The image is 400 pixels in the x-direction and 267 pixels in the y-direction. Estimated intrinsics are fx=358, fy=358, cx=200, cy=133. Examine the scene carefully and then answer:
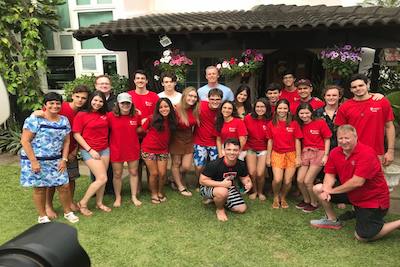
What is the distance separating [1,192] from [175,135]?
2884mm

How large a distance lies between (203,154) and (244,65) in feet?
6.57

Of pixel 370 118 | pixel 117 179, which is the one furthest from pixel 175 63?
A: pixel 370 118

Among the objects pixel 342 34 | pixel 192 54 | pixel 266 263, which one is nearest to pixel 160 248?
pixel 266 263

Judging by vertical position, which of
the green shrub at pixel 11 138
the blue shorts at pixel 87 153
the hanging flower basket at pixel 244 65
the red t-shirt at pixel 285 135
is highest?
the hanging flower basket at pixel 244 65

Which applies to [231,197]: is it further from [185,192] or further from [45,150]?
[45,150]

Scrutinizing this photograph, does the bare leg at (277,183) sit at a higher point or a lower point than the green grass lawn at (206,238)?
higher

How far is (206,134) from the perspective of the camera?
5020mm

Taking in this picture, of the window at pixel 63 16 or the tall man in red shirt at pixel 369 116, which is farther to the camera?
the window at pixel 63 16

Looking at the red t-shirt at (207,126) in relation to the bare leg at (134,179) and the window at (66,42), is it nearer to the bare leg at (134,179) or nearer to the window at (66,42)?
the bare leg at (134,179)

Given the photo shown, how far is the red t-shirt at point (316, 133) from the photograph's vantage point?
14.8 ft

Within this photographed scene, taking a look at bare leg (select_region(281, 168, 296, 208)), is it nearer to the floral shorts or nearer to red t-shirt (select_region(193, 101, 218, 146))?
red t-shirt (select_region(193, 101, 218, 146))

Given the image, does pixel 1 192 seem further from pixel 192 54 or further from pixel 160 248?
pixel 192 54

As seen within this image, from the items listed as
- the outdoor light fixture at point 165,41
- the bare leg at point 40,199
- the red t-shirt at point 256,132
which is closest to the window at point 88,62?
the outdoor light fixture at point 165,41

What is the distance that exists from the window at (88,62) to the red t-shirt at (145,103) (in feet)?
12.8
